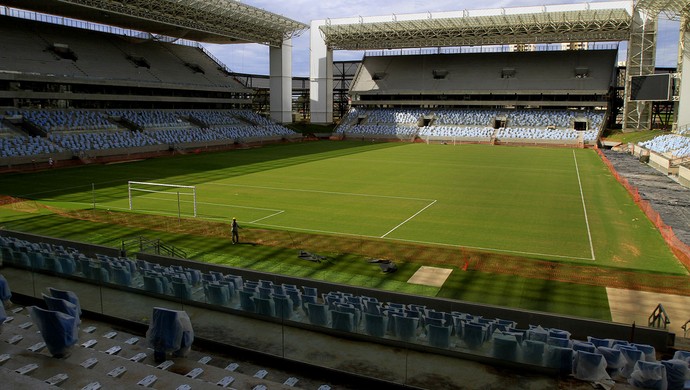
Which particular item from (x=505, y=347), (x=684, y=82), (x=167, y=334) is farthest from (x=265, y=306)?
(x=684, y=82)

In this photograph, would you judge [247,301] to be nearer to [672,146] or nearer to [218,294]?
[218,294]

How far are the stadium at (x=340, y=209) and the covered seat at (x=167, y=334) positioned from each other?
0.04m

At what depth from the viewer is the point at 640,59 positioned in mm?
64875

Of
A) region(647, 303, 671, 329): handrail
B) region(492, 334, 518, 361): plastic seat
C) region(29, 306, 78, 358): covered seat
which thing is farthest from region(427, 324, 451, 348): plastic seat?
region(29, 306, 78, 358): covered seat

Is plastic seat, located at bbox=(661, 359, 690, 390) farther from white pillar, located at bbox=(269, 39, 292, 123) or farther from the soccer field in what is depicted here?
white pillar, located at bbox=(269, 39, 292, 123)

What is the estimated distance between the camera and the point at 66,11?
57062 mm

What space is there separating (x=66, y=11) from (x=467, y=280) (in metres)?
58.5

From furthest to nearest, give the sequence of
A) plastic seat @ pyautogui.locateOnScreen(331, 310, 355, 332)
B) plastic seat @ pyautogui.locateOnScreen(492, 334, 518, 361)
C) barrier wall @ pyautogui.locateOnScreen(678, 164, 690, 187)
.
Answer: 1. barrier wall @ pyautogui.locateOnScreen(678, 164, 690, 187)
2. plastic seat @ pyautogui.locateOnScreen(331, 310, 355, 332)
3. plastic seat @ pyautogui.locateOnScreen(492, 334, 518, 361)

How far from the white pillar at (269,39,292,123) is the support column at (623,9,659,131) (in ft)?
156

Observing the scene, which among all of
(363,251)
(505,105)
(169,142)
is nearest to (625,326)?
(363,251)

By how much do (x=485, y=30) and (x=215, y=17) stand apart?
36.9 metres

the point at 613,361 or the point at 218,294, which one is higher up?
the point at 218,294

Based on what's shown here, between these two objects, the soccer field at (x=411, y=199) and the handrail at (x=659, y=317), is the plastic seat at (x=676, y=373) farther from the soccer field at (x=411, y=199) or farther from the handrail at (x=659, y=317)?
the soccer field at (x=411, y=199)

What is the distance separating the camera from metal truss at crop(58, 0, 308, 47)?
5381cm
